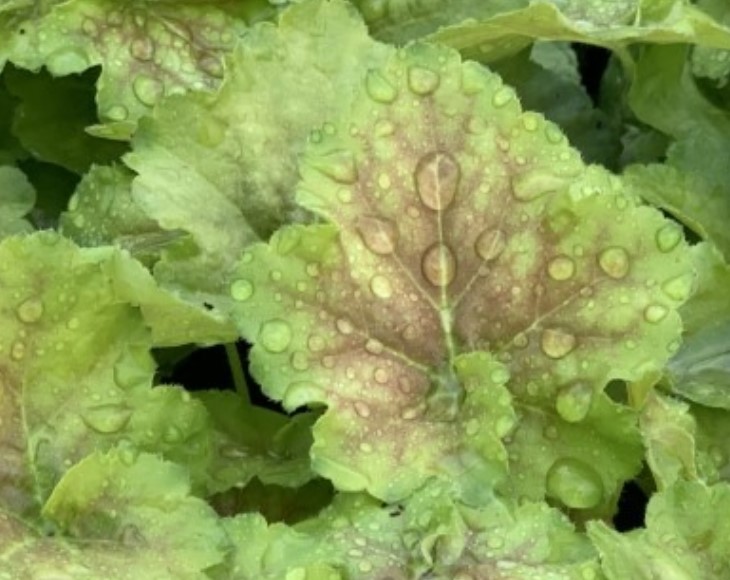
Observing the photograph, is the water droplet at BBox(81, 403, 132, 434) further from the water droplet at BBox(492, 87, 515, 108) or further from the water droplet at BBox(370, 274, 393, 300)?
the water droplet at BBox(492, 87, 515, 108)

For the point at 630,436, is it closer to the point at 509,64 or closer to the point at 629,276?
the point at 629,276

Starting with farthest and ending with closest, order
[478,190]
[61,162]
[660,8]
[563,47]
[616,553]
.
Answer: [563,47], [61,162], [660,8], [478,190], [616,553]

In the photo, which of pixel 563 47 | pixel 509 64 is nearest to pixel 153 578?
pixel 509 64

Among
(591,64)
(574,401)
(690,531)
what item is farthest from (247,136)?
(591,64)

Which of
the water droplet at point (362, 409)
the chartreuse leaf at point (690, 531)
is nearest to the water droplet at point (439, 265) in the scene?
the water droplet at point (362, 409)

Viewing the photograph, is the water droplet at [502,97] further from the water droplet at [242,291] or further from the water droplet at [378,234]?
the water droplet at [242,291]

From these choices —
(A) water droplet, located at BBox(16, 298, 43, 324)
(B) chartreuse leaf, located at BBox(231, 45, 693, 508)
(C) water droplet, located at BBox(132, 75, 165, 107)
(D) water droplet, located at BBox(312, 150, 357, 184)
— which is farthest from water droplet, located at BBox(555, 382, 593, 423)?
(C) water droplet, located at BBox(132, 75, 165, 107)
